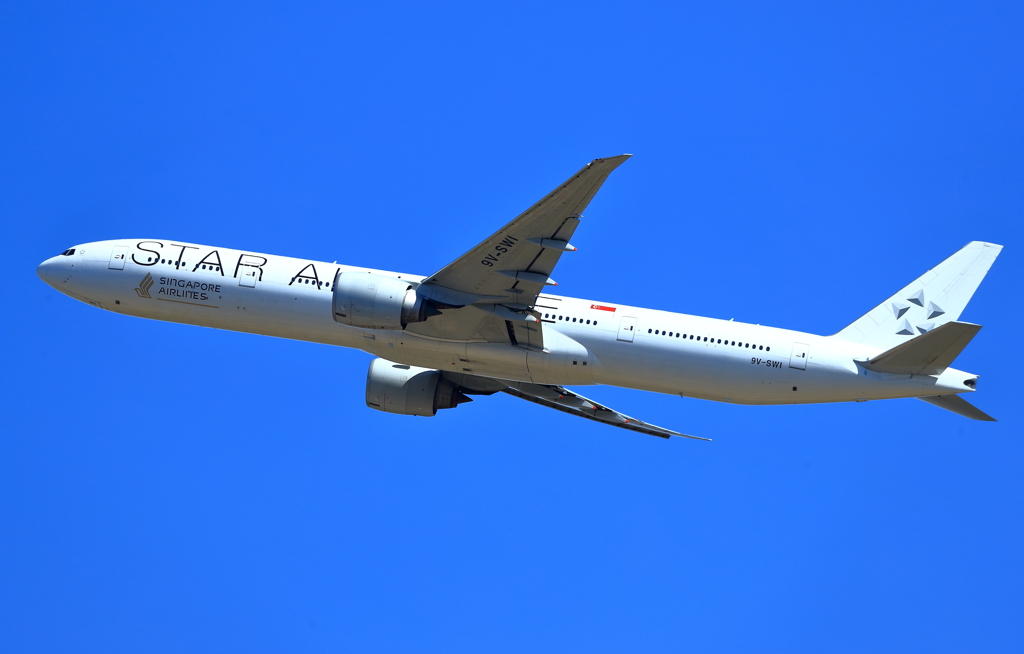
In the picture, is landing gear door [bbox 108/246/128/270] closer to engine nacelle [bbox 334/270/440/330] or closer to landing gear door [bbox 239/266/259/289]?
landing gear door [bbox 239/266/259/289]

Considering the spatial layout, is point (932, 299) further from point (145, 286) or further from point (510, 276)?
point (145, 286)

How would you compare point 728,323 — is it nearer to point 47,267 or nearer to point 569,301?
point 569,301

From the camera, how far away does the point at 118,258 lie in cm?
3250

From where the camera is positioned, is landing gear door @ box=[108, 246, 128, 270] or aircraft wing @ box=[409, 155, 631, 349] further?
landing gear door @ box=[108, 246, 128, 270]

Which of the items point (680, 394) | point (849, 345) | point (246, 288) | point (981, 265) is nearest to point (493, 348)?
point (680, 394)

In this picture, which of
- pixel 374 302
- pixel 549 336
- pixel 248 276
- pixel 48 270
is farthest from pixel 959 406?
pixel 48 270

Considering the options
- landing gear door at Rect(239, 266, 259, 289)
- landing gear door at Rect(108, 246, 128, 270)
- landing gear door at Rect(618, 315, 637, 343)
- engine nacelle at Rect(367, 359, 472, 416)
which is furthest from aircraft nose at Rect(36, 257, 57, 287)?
landing gear door at Rect(618, 315, 637, 343)

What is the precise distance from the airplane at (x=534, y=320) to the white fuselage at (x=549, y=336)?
0.04m

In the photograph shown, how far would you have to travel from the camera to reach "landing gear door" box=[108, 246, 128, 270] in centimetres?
3238

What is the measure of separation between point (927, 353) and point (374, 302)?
15463mm

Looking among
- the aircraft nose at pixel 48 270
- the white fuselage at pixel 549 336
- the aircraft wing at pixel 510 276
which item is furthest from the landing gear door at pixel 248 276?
the aircraft nose at pixel 48 270

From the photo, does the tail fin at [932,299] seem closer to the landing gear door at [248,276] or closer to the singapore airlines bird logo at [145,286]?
the landing gear door at [248,276]

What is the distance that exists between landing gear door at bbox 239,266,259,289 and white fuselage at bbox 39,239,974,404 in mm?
31

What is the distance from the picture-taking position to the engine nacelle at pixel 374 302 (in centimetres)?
2855
